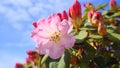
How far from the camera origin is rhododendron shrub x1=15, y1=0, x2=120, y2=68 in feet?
5.05

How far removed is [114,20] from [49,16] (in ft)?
1.71

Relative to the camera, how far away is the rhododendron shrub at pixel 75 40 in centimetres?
154

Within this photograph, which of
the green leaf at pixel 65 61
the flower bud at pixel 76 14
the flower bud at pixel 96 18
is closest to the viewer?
the green leaf at pixel 65 61

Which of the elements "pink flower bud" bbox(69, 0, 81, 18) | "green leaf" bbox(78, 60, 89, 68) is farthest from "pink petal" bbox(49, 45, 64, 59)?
"pink flower bud" bbox(69, 0, 81, 18)

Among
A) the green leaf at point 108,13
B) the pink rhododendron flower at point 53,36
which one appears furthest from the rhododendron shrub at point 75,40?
the green leaf at point 108,13

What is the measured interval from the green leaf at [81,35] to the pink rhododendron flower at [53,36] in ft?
0.14

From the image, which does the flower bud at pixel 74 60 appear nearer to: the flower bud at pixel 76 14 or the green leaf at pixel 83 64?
the green leaf at pixel 83 64

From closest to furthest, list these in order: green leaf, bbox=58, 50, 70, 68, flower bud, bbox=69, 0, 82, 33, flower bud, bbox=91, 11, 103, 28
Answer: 1. green leaf, bbox=58, 50, 70, 68
2. flower bud, bbox=91, 11, 103, 28
3. flower bud, bbox=69, 0, 82, 33

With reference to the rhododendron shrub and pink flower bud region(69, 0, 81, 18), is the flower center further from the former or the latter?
pink flower bud region(69, 0, 81, 18)

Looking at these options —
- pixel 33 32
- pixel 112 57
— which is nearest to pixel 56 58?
pixel 33 32

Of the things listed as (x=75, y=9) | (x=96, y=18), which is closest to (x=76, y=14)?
(x=75, y=9)

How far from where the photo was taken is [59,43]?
158 centimetres

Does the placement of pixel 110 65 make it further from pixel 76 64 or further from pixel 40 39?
pixel 40 39

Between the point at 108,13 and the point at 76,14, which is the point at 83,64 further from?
the point at 108,13
